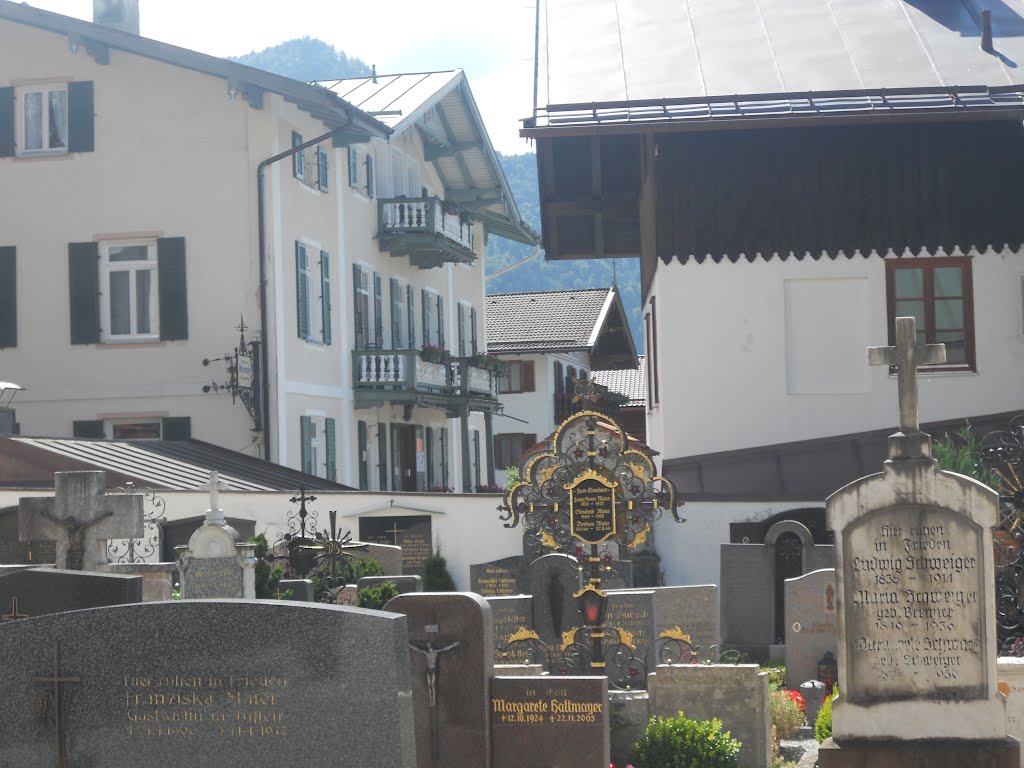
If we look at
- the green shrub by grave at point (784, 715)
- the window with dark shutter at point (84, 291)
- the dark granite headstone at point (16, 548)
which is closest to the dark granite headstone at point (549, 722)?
the green shrub by grave at point (784, 715)

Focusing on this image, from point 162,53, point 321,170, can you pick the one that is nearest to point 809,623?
point 162,53

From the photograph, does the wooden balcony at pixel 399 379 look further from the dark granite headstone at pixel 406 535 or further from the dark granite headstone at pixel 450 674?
the dark granite headstone at pixel 450 674

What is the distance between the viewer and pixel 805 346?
20.8 m

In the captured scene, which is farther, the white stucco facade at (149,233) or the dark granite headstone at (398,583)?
the white stucco facade at (149,233)

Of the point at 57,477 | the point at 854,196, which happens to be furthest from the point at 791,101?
the point at 57,477

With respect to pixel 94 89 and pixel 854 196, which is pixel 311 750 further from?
pixel 94 89

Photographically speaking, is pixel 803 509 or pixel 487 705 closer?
pixel 487 705

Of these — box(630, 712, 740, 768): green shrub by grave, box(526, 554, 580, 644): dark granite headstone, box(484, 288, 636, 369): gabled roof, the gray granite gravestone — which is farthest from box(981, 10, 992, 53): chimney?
box(484, 288, 636, 369): gabled roof

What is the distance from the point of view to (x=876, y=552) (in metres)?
9.88

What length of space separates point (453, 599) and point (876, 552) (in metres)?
2.55

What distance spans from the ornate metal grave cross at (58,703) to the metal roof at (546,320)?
154ft

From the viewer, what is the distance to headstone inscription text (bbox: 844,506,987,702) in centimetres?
976

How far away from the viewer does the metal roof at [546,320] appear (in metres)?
55.5

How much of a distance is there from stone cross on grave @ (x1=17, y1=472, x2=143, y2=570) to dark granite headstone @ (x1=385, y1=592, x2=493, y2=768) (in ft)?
15.4
